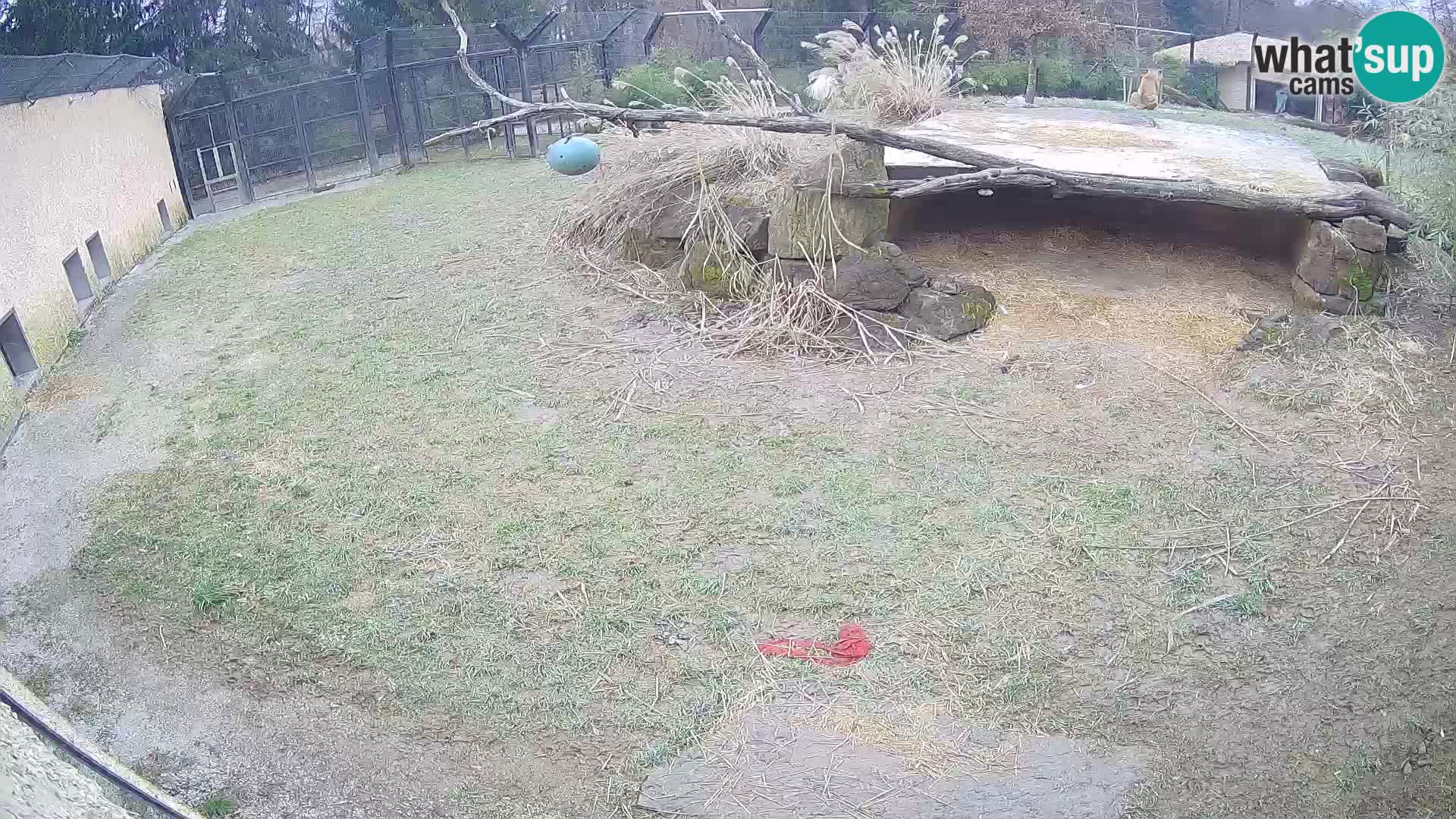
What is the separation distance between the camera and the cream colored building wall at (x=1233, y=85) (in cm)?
1908

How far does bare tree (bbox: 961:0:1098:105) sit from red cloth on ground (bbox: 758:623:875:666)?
12.9 meters

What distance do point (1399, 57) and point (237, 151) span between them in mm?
10704

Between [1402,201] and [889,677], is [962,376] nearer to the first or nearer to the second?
[889,677]

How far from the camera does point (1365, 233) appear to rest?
5801mm

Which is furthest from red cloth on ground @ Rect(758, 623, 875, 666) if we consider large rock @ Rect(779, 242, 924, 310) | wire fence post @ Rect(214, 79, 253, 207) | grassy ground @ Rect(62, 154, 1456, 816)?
wire fence post @ Rect(214, 79, 253, 207)

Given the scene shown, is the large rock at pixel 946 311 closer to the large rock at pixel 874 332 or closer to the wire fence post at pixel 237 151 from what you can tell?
the large rock at pixel 874 332

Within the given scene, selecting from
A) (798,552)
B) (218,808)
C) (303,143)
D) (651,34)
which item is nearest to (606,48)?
(651,34)

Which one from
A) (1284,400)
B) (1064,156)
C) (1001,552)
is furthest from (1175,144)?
(1001,552)

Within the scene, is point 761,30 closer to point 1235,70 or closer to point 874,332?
point 1235,70

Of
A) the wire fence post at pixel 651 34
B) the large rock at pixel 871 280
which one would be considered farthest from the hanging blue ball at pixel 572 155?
the wire fence post at pixel 651 34

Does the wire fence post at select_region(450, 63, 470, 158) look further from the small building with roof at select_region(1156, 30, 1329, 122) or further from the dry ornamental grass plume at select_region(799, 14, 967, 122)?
the small building with roof at select_region(1156, 30, 1329, 122)

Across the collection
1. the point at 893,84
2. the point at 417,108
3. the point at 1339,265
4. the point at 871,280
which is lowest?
the point at 1339,265

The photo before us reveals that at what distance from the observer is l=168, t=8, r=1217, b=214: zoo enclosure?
11.0m

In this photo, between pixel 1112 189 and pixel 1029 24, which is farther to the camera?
pixel 1029 24
